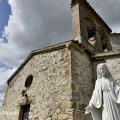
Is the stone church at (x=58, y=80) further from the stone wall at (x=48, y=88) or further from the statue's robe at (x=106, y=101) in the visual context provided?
the statue's robe at (x=106, y=101)

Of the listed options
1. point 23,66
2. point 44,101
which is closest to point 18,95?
point 23,66

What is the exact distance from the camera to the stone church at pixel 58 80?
7.81 m

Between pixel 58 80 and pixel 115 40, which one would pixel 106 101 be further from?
pixel 115 40

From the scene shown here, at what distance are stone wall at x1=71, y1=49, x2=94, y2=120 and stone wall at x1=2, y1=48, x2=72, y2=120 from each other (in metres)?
0.21

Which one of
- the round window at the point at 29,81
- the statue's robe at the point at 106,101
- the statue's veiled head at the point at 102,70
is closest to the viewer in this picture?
the statue's robe at the point at 106,101

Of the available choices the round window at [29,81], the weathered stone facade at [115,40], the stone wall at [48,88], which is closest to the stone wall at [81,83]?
the stone wall at [48,88]

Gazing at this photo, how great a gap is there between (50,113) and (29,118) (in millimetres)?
1319

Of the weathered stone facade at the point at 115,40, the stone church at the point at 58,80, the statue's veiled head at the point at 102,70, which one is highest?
the weathered stone facade at the point at 115,40

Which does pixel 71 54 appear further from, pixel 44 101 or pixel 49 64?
pixel 44 101

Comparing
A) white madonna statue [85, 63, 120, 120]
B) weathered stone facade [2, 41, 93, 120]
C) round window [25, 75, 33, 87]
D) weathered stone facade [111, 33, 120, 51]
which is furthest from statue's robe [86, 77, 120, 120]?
weathered stone facade [111, 33, 120, 51]

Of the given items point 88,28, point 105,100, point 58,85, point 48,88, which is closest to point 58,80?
point 58,85

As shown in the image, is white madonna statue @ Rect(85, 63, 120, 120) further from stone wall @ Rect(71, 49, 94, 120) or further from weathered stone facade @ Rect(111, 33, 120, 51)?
weathered stone facade @ Rect(111, 33, 120, 51)

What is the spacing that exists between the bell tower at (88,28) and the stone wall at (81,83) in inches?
65.1

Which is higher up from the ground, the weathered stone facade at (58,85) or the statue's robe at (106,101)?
the weathered stone facade at (58,85)
